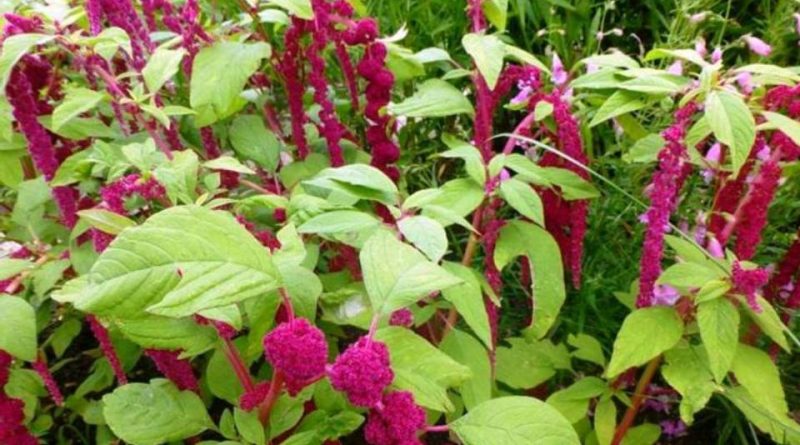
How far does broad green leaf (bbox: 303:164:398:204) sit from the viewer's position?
0.79 meters

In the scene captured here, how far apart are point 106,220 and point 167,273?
21 centimetres

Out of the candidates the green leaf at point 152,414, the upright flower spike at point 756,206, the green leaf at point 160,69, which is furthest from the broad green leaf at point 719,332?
the green leaf at point 160,69

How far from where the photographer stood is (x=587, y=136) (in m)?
1.15

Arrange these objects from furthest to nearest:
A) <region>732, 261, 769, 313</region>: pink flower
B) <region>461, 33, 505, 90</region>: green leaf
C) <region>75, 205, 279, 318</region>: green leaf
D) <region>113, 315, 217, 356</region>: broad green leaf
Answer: <region>461, 33, 505, 90</region>: green leaf
<region>732, 261, 769, 313</region>: pink flower
<region>113, 315, 217, 356</region>: broad green leaf
<region>75, 205, 279, 318</region>: green leaf

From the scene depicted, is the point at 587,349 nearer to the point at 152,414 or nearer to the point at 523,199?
the point at 523,199

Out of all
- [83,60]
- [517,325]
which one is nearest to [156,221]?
[83,60]

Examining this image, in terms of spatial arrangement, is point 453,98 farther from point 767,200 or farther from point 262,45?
point 767,200

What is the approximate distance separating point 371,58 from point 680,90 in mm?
415

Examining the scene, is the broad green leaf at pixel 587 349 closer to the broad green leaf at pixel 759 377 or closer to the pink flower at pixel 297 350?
the broad green leaf at pixel 759 377

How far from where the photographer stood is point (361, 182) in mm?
789

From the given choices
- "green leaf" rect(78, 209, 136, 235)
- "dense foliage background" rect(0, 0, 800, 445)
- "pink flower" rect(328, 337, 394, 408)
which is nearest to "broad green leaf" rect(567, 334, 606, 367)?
"dense foliage background" rect(0, 0, 800, 445)

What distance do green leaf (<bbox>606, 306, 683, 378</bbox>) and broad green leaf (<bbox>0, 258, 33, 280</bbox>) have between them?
2.44ft

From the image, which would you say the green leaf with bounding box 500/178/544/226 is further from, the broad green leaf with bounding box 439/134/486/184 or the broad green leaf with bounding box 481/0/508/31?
the broad green leaf with bounding box 481/0/508/31

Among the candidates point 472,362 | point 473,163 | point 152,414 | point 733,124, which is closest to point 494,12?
point 473,163
